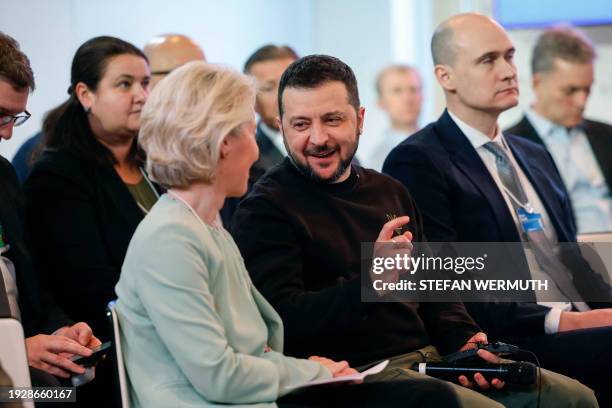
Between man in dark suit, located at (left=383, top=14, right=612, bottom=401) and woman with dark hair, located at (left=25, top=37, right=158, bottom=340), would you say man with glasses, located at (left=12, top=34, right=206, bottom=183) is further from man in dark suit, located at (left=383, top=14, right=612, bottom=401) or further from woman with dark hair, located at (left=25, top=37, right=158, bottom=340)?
man in dark suit, located at (left=383, top=14, right=612, bottom=401)

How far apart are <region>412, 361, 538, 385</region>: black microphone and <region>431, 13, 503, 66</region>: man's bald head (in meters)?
1.43

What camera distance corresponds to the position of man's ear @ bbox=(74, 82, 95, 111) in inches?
134

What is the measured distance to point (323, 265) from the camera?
8.66ft

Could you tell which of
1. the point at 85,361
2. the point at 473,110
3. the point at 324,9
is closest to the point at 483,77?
the point at 473,110

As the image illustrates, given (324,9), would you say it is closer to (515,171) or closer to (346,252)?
(515,171)

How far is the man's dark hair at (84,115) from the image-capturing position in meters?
3.29

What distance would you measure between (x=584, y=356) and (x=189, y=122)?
1620 mm

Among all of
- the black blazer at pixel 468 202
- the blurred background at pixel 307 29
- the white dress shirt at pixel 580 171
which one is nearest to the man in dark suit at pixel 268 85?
the blurred background at pixel 307 29

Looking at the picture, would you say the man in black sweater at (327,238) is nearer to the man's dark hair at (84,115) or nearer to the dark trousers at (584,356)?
the dark trousers at (584,356)

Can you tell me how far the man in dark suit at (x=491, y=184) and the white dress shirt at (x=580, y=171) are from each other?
1.87 metres

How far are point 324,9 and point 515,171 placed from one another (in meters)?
4.85

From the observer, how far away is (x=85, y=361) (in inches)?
96.3

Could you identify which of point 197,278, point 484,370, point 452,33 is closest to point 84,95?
point 452,33

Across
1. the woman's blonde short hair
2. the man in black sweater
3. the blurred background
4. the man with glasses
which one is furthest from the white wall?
the woman's blonde short hair
